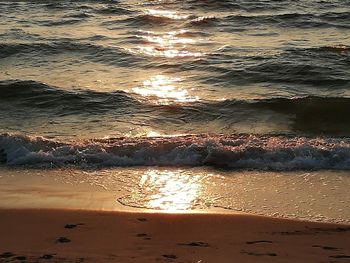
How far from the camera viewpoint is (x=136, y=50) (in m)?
14.5

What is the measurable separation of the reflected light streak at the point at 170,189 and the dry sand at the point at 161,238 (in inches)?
12.3

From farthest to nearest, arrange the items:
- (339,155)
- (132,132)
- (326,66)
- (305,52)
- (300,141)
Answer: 1. (305,52)
2. (326,66)
3. (132,132)
4. (300,141)
5. (339,155)

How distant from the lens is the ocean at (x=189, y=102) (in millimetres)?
7168

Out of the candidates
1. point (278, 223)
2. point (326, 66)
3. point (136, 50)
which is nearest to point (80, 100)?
point (136, 50)

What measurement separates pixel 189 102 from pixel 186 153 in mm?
2841

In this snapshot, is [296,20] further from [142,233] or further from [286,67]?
[142,233]

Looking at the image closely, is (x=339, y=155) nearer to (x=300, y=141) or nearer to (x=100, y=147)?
(x=300, y=141)

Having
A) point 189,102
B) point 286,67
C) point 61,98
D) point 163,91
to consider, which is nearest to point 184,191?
point 189,102

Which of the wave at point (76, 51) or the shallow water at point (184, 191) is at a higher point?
the wave at point (76, 51)

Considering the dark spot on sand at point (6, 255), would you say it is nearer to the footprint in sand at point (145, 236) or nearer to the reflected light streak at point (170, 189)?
the footprint in sand at point (145, 236)

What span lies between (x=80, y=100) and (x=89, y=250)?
593cm

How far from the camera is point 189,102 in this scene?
10648 millimetres

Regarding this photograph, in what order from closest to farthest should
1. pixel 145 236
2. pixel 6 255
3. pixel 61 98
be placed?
pixel 6 255, pixel 145 236, pixel 61 98

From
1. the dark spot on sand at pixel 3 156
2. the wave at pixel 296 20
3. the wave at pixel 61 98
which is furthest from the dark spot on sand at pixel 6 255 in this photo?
the wave at pixel 296 20
